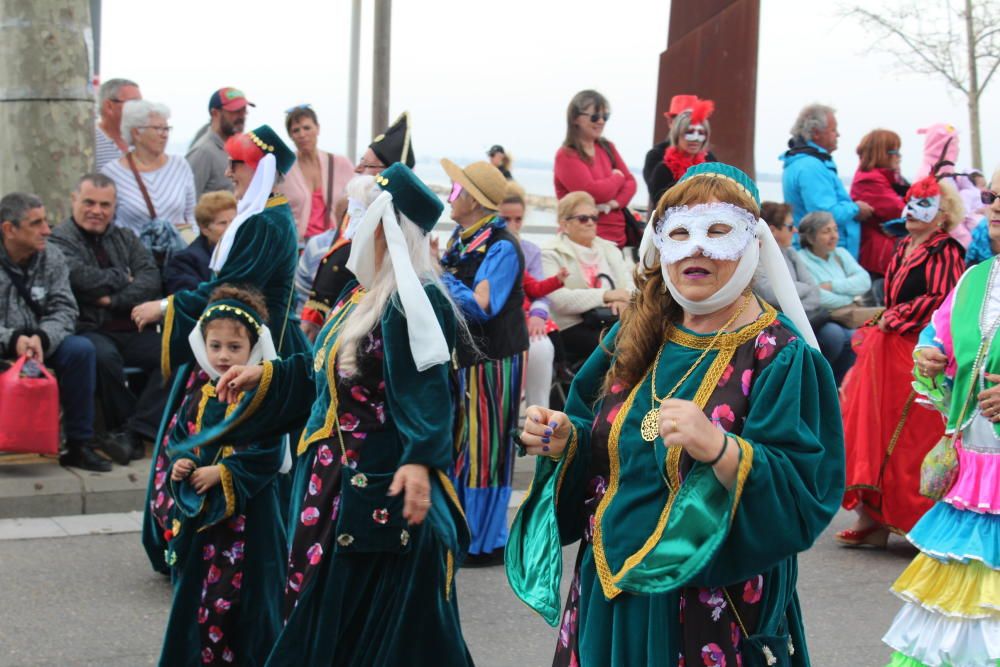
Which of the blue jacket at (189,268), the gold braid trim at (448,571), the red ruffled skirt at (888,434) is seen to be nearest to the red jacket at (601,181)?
the blue jacket at (189,268)

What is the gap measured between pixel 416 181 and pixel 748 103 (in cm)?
838

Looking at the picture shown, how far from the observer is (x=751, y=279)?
338cm

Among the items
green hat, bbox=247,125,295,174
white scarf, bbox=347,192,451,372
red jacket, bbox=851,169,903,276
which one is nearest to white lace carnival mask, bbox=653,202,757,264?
white scarf, bbox=347,192,451,372

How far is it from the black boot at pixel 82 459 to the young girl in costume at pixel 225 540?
2.96 m

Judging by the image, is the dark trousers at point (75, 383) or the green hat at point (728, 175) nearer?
the green hat at point (728, 175)

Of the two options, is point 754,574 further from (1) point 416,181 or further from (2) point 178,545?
(2) point 178,545

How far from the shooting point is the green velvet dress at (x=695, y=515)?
3.09 metres

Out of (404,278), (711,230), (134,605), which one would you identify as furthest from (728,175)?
(134,605)

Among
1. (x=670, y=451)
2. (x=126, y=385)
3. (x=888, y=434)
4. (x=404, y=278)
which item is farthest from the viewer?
(x=126, y=385)

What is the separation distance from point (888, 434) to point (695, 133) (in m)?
3.04

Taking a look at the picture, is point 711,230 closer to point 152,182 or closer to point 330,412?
point 330,412

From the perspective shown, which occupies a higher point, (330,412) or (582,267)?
(582,267)

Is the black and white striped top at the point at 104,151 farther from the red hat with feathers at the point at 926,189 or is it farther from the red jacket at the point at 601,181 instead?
Answer: the red hat with feathers at the point at 926,189

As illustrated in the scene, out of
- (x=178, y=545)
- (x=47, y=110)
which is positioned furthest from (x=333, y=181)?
(x=178, y=545)
